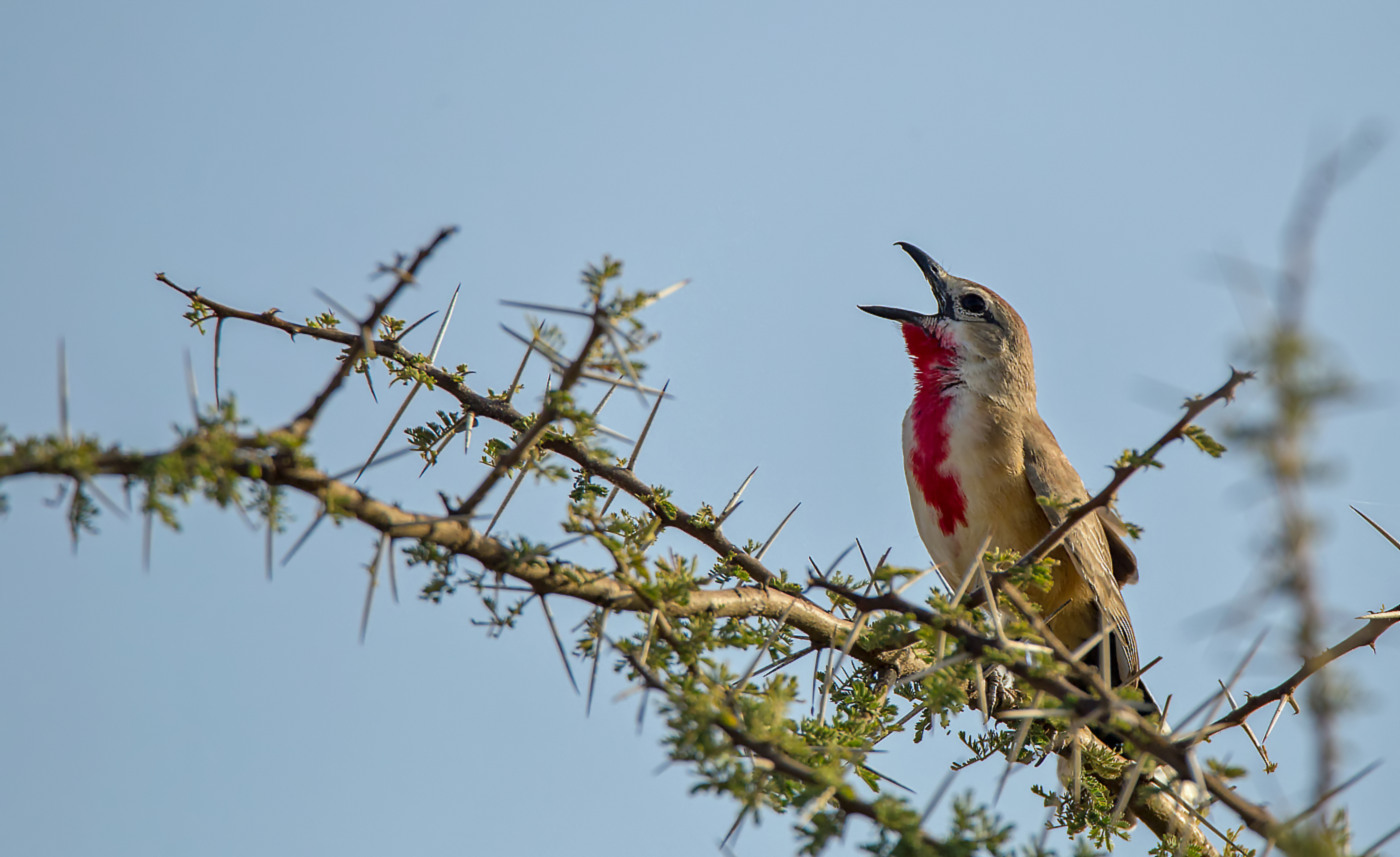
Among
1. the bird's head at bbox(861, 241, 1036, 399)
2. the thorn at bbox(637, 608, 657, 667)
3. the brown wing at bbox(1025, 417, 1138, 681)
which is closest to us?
the thorn at bbox(637, 608, 657, 667)

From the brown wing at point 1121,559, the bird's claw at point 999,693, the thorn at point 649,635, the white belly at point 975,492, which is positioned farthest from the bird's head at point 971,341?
the thorn at point 649,635

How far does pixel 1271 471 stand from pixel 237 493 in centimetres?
150

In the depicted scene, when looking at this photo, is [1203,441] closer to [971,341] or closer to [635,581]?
[635,581]

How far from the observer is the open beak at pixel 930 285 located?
20.3 feet

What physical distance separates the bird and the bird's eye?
0.42 ft

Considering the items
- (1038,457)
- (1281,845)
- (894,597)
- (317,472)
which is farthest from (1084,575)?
(317,472)

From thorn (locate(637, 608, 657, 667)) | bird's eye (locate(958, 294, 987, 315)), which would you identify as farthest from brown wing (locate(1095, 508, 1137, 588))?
thorn (locate(637, 608, 657, 667))

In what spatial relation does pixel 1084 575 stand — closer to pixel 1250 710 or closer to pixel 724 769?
pixel 1250 710

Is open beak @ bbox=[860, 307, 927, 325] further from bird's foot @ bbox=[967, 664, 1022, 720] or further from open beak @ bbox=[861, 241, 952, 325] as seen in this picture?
bird's foot @ bbox=[967, 664, 1022, 720]

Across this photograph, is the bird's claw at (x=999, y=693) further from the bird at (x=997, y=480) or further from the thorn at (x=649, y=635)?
the thorn at (x=649, y=635)

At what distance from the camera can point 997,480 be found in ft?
17.0

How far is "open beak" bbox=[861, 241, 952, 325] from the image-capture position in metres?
6.18

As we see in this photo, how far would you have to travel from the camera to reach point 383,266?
6.45ft

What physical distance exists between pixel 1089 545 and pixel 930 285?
2.05 meters
